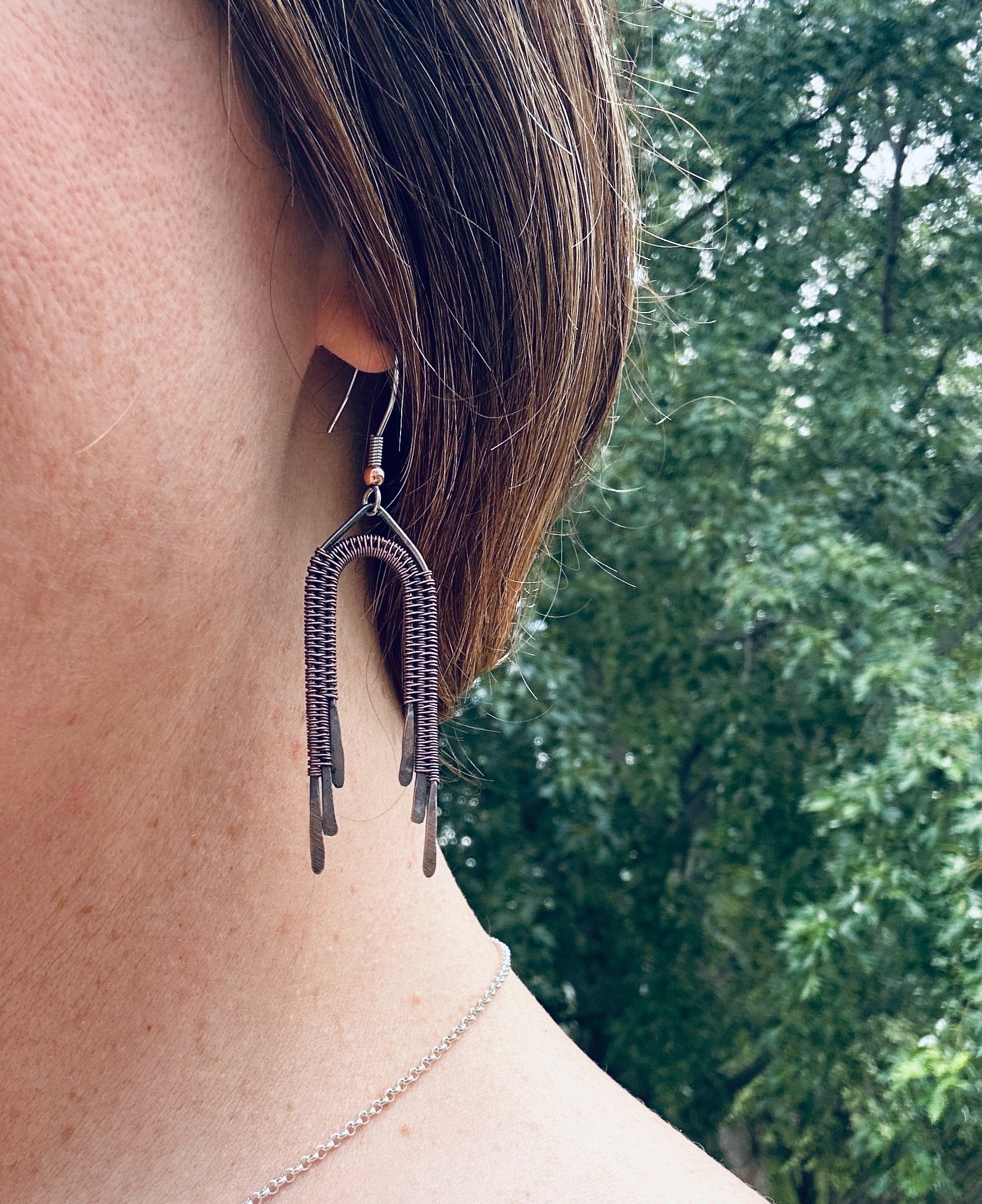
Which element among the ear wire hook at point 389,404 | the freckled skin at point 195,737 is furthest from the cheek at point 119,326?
the ear wire hook at point 389,404

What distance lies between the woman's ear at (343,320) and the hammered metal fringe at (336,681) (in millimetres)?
160

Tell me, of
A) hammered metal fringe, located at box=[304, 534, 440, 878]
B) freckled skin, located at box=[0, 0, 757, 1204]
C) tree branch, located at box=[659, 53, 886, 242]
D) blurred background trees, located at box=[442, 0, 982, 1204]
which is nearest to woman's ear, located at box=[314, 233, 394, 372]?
freckled skin, located at box=[0, 0, 757, 1204]

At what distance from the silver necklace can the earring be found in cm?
18

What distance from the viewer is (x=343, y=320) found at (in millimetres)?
973

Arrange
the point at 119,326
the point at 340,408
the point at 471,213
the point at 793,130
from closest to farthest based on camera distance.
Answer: the point at 119,326 → the point at 471,213 → the point at 340,408 → the point at 793,130

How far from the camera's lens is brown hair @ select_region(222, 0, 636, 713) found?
89 cm

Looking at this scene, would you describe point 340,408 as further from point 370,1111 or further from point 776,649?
point 776,649

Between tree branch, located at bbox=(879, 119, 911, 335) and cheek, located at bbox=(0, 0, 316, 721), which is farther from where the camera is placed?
tree branch, located at bbox=(879, 119, 911, 335)

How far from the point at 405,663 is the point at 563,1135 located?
45 centimetres

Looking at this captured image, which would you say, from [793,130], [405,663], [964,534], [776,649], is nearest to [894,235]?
[793,130]

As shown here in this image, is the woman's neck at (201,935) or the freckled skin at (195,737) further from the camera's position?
the woman's neck at (201,935)

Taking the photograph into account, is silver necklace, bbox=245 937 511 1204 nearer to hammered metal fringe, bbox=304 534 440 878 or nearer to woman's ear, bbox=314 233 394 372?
hammered metal fringe, bbox=304 534 440 878

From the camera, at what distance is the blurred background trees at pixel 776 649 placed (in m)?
3.25

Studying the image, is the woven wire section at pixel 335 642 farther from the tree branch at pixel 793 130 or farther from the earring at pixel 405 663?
the tree branch at pixel 793 130
